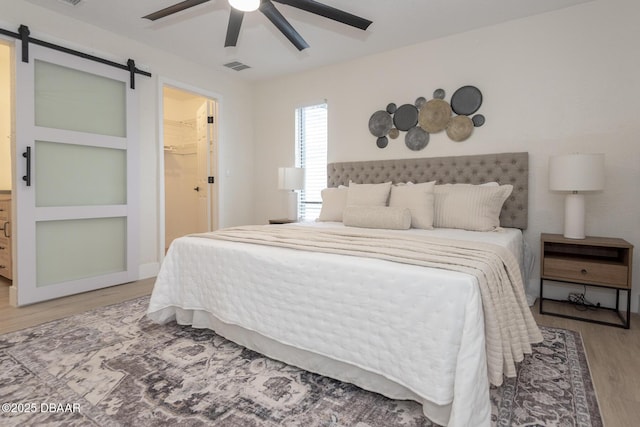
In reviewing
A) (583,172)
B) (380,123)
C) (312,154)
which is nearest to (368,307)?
(583,172)

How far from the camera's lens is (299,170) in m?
4.34

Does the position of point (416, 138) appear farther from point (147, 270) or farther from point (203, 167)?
point (147, 270)

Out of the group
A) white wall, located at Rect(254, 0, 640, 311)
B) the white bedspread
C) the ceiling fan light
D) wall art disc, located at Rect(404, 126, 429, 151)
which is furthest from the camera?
wall art disc, located at Rect(404, 126, 429, 151)

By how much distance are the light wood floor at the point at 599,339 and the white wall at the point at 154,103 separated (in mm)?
A: 735

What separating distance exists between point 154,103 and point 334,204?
2.41 metres

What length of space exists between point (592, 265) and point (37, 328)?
4.12 meters

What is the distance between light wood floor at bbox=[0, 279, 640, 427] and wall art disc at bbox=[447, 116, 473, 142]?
1750 millimetres

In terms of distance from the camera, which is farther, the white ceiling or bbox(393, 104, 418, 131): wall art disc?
bbox(393, 104, 418, 131): wall art disc

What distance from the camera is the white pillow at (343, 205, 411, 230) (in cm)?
284

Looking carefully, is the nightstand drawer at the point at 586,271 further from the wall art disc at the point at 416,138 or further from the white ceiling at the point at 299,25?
the white ceiling at the point at 299,25

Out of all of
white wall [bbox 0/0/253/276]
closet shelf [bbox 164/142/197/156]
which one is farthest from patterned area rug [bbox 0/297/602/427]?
closet shelf [bbox 164/142/197/156]

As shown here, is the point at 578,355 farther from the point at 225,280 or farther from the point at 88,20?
the point at 88,20

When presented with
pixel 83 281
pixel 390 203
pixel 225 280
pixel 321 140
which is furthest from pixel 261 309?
pixel 321 140

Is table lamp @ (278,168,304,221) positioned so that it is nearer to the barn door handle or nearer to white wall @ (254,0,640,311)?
white wall @ (254,0,640,311)
